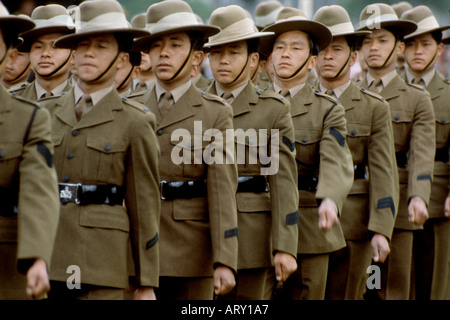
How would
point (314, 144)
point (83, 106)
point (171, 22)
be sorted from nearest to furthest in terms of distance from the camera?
point (83, 106) → point (171, 22) → point (314, 144)

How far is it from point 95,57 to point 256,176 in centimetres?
165

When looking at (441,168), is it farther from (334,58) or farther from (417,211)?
(334,58)

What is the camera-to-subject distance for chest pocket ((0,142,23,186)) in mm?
4988

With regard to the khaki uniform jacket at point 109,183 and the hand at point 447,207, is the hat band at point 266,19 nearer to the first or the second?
the hand at point 447,207

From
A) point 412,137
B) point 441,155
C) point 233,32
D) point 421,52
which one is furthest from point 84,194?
point 421,52

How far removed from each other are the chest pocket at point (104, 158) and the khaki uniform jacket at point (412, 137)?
145 inches

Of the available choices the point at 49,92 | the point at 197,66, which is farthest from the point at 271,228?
the point at 49,92

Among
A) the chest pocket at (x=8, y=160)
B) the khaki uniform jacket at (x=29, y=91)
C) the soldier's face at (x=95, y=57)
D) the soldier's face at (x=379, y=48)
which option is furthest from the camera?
the soldier's face at (x=379, y=48)

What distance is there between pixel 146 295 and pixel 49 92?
234 centimetres

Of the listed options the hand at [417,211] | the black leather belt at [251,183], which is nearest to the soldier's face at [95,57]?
the black leather belt at [251,183]

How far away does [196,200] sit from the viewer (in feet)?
21.0

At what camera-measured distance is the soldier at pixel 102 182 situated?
18.1ft
